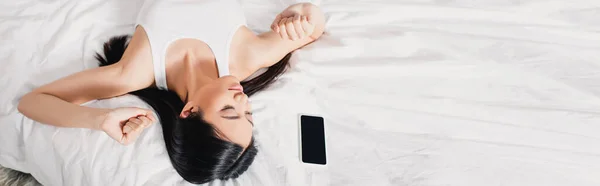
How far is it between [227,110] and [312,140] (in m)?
0.20

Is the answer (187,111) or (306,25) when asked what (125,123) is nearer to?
(187,111)

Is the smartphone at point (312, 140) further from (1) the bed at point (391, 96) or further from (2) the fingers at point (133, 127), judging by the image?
(2) the fingers at point (133, 127)

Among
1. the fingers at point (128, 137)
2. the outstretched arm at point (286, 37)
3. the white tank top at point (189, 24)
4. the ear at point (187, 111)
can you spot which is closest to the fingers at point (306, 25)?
the outstretched arm at point (286, 37)

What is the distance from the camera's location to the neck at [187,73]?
0.97 m

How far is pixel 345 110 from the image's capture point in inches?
38.9

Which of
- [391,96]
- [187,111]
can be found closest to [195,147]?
[187,111]

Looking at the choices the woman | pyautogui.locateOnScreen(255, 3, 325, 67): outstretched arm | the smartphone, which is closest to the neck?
the woman

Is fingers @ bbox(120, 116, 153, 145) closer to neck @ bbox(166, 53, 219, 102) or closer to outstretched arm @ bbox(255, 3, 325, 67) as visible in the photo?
neck @ bbox(166, 53, 219, 102)

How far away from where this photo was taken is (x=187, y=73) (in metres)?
0.98

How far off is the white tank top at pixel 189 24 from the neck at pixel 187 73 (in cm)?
2

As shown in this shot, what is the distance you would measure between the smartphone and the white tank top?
20cm

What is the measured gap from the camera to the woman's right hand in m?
0.83

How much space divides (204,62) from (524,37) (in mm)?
713

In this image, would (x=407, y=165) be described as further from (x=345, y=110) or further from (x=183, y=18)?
(x=183, y=18)
